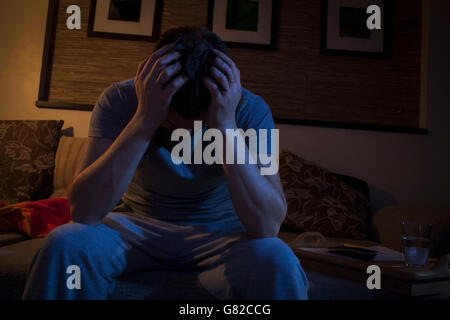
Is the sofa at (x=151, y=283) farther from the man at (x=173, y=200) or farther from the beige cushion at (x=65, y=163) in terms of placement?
the beige cushion at (x=65, y=163)

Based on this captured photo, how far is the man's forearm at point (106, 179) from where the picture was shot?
89 centimetres

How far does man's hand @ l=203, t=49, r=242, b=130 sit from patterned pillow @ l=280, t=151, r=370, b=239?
1.07 metres

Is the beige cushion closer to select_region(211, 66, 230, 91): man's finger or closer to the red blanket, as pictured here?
the red blanket

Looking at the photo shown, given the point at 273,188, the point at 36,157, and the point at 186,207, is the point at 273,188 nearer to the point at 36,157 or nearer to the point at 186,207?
the point at 186,207

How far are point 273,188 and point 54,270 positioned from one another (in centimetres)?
55

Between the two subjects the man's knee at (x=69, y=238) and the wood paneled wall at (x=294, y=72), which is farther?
the wood paneled wall at (x=294, y=72)

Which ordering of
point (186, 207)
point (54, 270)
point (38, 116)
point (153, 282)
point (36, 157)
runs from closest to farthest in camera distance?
point (54, 270) → point (153, 282) → point (186, 207) → point (36, 157) → point (38, 116)

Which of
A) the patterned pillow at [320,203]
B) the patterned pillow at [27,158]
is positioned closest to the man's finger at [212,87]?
the patterned pillow at [320,203]

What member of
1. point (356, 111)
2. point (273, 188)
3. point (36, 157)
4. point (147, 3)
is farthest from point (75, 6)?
point (273, 188)

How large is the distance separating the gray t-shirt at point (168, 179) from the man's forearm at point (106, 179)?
4.5 inches

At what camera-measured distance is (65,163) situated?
2.05m

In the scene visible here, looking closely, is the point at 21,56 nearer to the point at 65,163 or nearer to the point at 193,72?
the point at 65,163

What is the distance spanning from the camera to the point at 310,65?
2467mm

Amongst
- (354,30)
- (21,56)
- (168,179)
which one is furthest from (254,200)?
(21,56)
